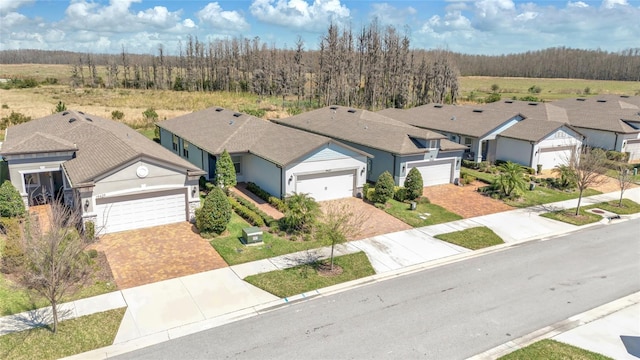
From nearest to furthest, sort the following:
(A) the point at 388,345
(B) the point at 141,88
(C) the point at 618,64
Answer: (A) the point at 388,345 < (B) the point at 141,88 < (C) the point at 618,64

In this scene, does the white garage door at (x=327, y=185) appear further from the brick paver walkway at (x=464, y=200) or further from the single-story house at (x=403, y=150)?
the brick paver walkway at (x=464, y=200)

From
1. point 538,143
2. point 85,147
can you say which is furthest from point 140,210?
point 538,143


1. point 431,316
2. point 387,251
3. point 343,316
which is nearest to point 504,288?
point 431,316

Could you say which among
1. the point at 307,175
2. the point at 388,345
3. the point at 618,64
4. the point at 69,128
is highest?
the point at 618,64

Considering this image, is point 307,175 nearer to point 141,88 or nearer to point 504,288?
point 504,288

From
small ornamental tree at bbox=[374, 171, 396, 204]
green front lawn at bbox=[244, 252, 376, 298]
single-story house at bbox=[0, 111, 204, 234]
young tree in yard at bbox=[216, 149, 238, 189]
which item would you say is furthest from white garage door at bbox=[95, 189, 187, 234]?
small ornamental tree at bbox=[374, 171, 396, 204]

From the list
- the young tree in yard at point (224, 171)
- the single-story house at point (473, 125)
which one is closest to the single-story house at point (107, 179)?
the young tree in yard at point (224, 171)

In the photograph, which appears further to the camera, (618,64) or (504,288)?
(618,64)
